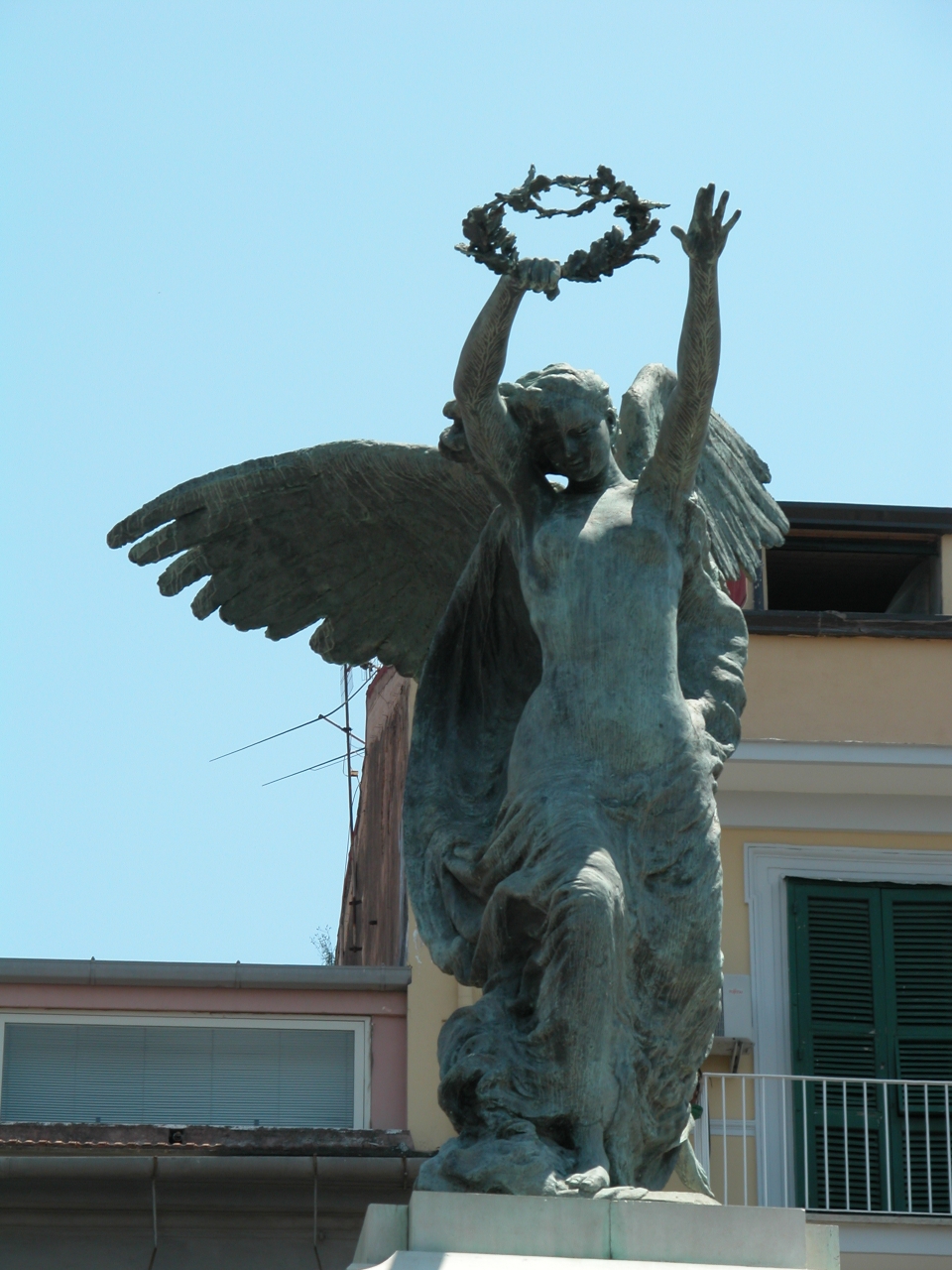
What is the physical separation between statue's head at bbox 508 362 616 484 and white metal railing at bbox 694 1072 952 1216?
34.9 feet

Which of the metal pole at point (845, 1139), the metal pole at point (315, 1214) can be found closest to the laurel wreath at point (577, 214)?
the metal pole at point (315, 1214)

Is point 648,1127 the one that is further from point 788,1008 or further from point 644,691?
point 788,1008

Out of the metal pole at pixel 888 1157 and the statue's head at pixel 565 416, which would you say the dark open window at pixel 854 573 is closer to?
the metal pole at pixel 888 1157

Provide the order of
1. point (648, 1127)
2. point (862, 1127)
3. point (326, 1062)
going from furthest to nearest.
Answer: point (862, 1127) < point (326, 1062) < point (648, 1127)

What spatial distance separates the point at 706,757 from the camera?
7809mm

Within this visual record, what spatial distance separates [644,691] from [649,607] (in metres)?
0.25

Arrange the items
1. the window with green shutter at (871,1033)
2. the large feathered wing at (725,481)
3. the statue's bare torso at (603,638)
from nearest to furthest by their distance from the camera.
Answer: the statue's bare torso at (603,638) < the large feathered wing at (725,481) < the window with green shutter at (871,1033)

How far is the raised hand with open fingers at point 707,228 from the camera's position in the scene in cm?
757

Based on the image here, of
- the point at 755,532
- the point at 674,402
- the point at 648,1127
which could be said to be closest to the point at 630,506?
the point at 674,402

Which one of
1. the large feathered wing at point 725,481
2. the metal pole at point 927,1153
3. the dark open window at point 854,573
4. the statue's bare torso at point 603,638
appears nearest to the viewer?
the statue's bare torso at point 603,638

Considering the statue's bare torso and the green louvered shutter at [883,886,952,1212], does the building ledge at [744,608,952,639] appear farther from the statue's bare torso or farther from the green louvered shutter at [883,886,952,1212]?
the statue's bare torso

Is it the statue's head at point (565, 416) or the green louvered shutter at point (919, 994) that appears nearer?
the statue's head at point (565, 416)

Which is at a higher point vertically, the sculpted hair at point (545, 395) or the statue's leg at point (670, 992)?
the sculpted hair at point (545, 395)

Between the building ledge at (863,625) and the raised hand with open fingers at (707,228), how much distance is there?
1235 centimetres
